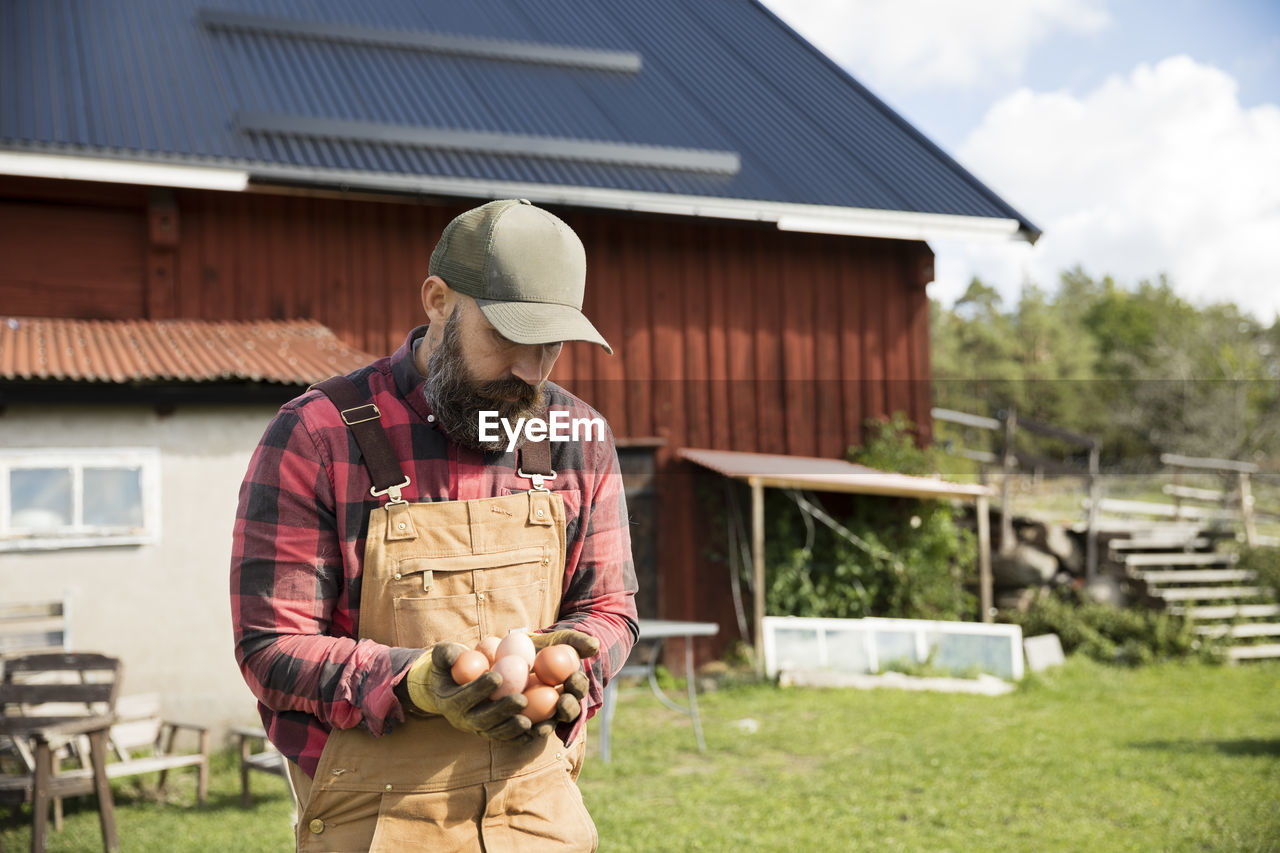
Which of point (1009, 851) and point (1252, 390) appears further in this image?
point (1252, 390)

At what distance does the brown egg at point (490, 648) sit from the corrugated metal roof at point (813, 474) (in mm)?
7952

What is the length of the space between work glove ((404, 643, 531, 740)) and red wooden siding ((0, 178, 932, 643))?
766 centimetres

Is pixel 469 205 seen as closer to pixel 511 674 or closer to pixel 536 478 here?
pixel 536 478

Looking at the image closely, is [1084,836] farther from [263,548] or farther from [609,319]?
[609,319]

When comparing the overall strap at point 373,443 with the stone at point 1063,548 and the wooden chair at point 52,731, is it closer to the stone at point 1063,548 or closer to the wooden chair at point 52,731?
the wooden chair at point 52,731

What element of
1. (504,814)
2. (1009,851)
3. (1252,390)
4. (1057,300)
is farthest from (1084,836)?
(1057,300)

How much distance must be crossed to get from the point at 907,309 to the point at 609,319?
3264 millimetres

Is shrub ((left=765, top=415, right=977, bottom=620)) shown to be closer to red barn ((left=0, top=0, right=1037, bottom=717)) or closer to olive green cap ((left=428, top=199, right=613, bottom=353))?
red barn ((left=0, top=0, right=1037, bottom=717))

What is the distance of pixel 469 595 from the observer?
1958 millimetres

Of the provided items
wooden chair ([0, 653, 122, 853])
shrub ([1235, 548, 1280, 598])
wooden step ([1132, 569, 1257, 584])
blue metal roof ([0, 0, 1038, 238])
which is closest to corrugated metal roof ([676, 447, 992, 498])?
blue metal roof ([0, 0, 1038, 238])

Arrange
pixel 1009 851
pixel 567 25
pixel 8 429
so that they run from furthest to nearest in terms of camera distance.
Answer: pixel 567 25 → pixel 8 429 → pixel 1009 851

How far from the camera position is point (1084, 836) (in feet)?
19.1

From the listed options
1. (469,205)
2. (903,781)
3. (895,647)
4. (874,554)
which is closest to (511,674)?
(903,781)

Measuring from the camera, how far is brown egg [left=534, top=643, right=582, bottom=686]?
1746 millimetres
